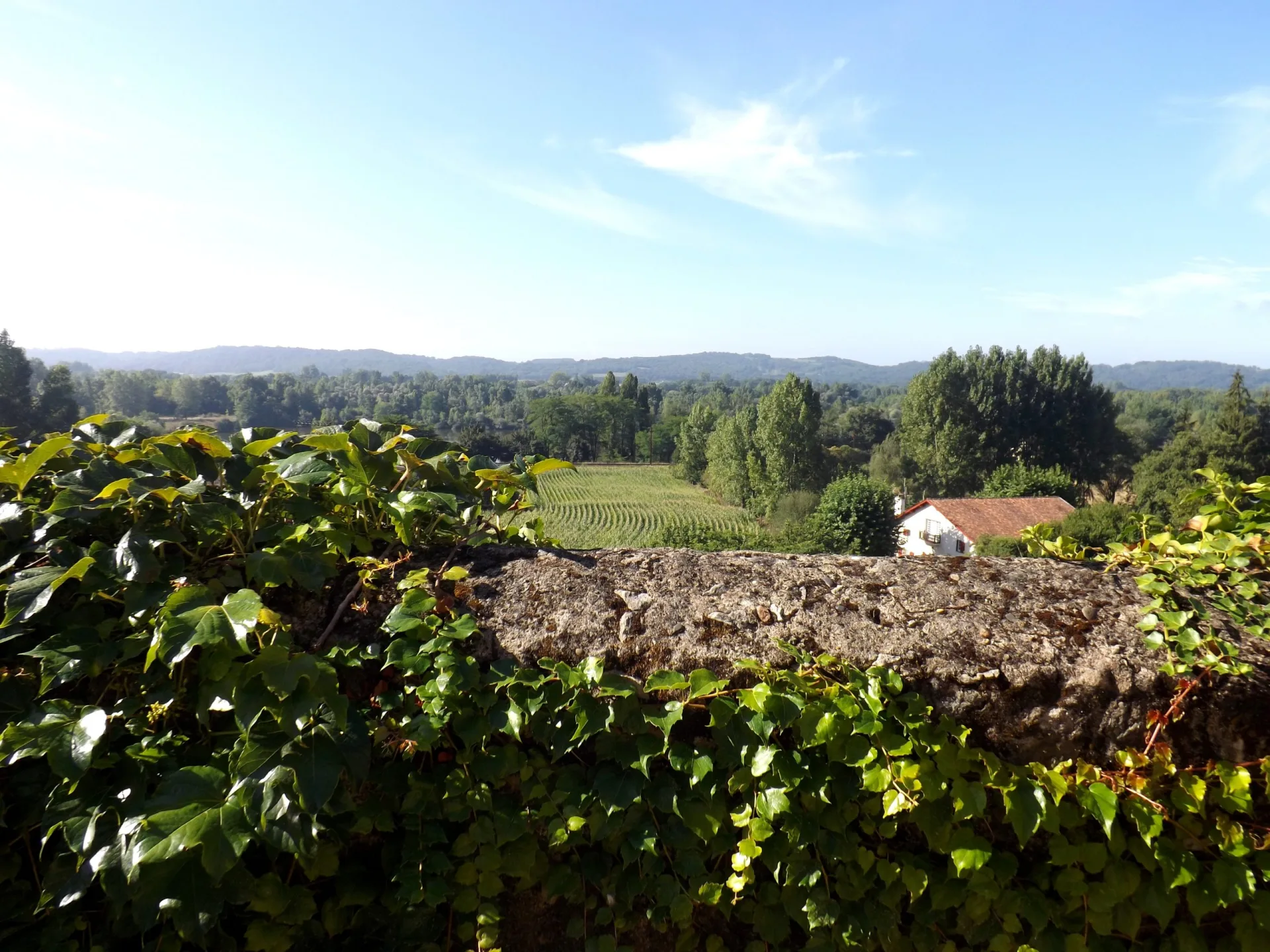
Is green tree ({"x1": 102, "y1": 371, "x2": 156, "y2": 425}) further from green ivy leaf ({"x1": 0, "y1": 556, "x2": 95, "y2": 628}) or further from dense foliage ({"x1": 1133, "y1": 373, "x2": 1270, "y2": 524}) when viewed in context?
green ivy leaf ({"x1": 0, "y1": 556, "x2": 95, "y2": 628})

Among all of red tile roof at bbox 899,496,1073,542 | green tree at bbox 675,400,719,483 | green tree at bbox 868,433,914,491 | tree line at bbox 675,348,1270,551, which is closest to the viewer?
red tile roof at bbox 899,496,1073,542

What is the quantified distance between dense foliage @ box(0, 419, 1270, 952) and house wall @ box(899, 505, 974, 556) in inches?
1171

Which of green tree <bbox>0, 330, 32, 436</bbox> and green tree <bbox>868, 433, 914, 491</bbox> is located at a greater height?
green tree <bbox>0, 330, 32, 436</bbox>

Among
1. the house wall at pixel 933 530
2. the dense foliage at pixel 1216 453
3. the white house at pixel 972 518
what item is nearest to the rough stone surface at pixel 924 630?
the house wall at pixel 933 530

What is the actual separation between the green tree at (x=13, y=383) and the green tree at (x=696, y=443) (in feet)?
207

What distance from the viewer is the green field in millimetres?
48812

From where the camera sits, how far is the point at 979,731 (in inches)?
56.5

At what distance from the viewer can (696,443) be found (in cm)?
7600

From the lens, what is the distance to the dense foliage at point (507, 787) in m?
1.28

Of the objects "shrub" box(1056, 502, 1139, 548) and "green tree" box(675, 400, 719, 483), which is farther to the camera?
"green tree" box(675, 400, 719, 483)

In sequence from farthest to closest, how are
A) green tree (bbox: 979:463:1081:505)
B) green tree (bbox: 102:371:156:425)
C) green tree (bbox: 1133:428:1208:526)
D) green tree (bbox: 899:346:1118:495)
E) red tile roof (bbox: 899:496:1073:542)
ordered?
green tree (bbox: 102:371:156:425) → green tree (bbox: 899:346:1118:495) → green tree (bbox: 979:463:1081:505) → green tree (bbox: 1133:428:1208:526) → red tile roof (bbox: 899:496:1073:542)

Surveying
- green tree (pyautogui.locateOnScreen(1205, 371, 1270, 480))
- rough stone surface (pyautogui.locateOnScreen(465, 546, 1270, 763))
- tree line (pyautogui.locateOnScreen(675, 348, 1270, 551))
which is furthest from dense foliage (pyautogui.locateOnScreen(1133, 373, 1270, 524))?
rough stone surface (pyautogui.locateOnScreen(465, 546, 1270, 763))

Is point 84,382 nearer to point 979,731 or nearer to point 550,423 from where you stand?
point 550,423

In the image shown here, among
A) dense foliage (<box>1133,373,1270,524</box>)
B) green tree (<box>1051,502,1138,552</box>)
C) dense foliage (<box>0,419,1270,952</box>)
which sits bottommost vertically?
green tree (<box>1051,502,1138,552</box>)
